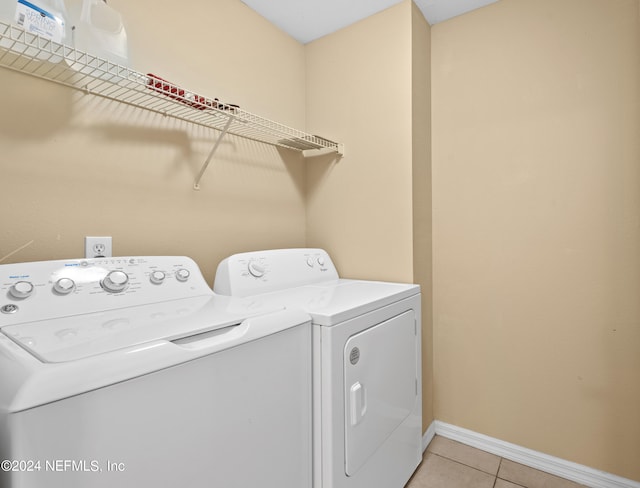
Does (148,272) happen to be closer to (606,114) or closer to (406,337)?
(406,337)

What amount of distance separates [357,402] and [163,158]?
125 centimetres

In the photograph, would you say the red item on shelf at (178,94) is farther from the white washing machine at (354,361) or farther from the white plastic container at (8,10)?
the white washing machine at (354,361)

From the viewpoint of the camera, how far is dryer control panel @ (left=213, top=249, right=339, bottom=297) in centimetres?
142

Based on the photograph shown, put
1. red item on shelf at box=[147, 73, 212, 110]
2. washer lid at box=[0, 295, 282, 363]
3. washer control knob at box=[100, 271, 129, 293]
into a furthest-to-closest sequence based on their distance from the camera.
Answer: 1. red item on shelf at box=[147, 73, 212, 110]
2. washer control knob at box=[100, 271, 129, 293]
3. washer lid at box=[0, 295, 282, 363]

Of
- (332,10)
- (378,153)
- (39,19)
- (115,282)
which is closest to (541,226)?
(378,153)

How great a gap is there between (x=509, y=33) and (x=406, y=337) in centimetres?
168

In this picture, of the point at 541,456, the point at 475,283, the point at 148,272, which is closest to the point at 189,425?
the point at 148,272

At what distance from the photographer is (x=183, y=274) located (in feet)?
4.20

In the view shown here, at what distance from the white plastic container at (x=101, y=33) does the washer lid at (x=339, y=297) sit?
1.02 m

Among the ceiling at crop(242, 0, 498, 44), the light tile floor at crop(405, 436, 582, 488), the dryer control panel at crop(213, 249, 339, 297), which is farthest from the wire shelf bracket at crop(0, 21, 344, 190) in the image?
the light tile floor at crop(405, 436, 582, 488)

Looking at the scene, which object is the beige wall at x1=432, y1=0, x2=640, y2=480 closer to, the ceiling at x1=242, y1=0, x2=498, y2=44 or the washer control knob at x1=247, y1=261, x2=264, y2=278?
the ceiling at x1=242, y1=0, x2=498, y2=44

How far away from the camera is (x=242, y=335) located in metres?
0.84

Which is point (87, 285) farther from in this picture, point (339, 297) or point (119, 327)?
point (339, 297)

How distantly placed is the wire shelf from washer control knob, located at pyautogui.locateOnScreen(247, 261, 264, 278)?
0.62 metres
